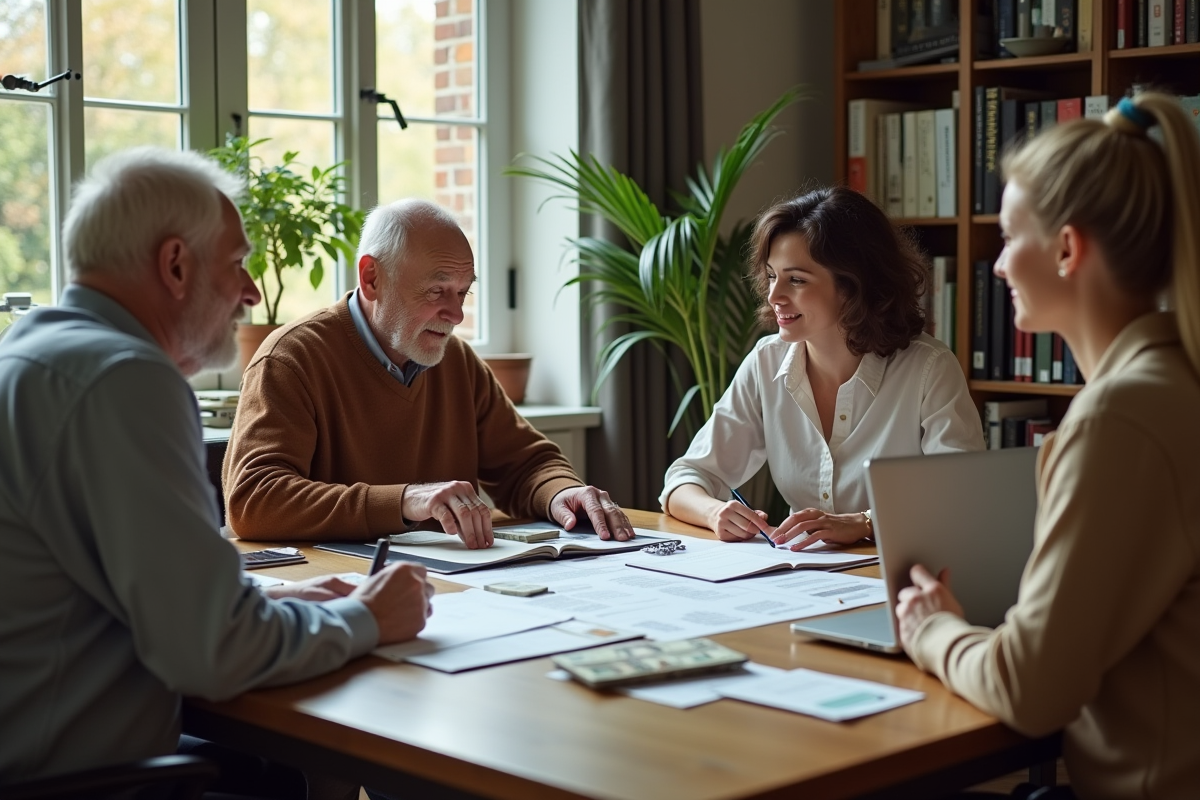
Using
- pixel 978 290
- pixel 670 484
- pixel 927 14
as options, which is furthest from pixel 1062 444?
pixel 927 14

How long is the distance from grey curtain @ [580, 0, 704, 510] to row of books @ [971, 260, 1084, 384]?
0.84m

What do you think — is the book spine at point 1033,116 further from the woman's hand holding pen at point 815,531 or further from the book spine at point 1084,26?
the woman's hand holding pen at point 815,531

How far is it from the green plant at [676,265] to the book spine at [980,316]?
0.61m

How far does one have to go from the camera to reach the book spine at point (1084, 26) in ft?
12.1

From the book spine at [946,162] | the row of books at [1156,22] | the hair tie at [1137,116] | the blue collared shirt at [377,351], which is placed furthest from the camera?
the book spine at [946,162]

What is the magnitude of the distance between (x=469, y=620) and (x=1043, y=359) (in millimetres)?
2528

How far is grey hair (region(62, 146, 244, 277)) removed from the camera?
1534 mm

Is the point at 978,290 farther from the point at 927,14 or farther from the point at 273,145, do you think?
the point at 273,145

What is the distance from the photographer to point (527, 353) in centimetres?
416

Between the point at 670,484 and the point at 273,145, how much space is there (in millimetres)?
1587

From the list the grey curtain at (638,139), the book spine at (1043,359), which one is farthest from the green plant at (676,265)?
the book spine at (1043,359)

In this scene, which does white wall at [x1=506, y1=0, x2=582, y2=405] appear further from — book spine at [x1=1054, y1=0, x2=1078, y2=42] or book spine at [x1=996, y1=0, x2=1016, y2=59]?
book spine at [x1=1054, y1=0, x2=1078, y2=42]

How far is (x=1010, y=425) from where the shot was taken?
3967mm

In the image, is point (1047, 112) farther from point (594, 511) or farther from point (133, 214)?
point (133, 214)
